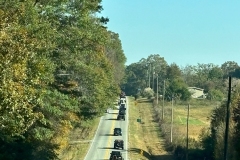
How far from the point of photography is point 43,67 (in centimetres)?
2186

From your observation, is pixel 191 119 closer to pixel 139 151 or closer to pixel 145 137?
pixel 145 137

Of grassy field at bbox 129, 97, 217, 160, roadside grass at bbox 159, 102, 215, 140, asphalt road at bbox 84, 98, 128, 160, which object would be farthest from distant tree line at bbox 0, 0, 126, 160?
roadside grass at bbox 159, 102, 215, 140

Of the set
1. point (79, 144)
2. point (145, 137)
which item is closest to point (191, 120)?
point (145, 137)

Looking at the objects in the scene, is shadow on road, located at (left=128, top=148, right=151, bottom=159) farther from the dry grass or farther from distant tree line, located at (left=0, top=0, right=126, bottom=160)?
distant tree line, located at (left=0, top=0, right=126, bottom=160)

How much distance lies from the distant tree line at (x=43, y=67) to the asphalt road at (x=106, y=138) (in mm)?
8905

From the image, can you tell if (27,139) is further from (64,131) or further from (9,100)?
(9,100)

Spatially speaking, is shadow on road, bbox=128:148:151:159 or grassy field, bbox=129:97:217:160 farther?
grassy field, bbox=129:97:217:160

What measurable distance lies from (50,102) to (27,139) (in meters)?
3.05

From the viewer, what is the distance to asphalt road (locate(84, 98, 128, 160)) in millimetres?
61875

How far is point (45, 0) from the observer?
33.4 metres

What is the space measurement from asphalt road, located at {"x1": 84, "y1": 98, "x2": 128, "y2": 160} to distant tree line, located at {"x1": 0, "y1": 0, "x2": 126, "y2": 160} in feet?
29.2

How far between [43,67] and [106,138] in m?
58.0

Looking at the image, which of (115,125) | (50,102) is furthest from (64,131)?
(115,125)

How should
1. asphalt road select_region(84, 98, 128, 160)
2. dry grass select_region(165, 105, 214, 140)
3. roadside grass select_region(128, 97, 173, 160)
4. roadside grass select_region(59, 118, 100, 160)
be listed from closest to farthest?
roadside grass select_region(59, 118, 100, 160) < asphalt road select_region(84, 98, 128, 160) < roadside grass select_region(128, 97, 173, 160) < dry grass select_region(165, 105, 214, 140)
